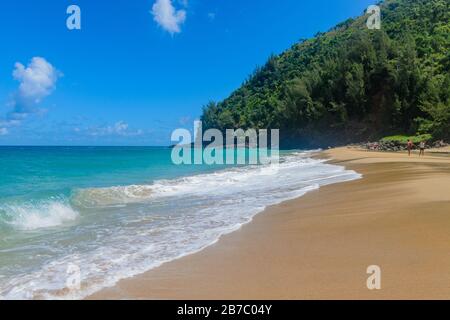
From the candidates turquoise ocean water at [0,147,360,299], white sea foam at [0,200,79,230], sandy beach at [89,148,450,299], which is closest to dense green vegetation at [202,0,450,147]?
turquoise ocean water at [0,147,360,299]

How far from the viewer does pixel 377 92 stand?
64.8m

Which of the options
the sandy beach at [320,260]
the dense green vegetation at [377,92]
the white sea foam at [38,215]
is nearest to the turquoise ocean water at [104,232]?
→ the white sea foam at [38,215]

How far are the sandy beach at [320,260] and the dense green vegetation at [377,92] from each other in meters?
36.4

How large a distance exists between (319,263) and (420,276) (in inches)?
46.8

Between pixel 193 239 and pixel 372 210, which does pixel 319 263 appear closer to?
pixel 193 239

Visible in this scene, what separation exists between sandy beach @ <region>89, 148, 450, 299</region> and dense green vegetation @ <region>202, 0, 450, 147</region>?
36428 millimetres

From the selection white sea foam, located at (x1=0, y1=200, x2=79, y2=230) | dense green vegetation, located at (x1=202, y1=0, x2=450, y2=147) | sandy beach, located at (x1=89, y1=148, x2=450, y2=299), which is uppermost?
dense green vegetation, located at (x1=202, y1=0, x2=450, y2=147)

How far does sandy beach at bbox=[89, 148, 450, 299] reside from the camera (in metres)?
4.05

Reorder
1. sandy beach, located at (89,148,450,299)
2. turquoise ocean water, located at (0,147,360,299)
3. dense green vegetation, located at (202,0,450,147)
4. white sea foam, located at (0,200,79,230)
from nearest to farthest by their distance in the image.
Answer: sandy beach, located at (89,148,450,299) → turquoise ocean water, located at (0,147,360,299) → white sea foam, located at (0,200,79,230) → dense green vegetation, located at (202,0,450,147)

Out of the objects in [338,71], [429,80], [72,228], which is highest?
[338,71]

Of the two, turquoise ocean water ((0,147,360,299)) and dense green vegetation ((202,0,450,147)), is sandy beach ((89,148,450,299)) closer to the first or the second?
turquoise ocean water ((0,147,360,299))

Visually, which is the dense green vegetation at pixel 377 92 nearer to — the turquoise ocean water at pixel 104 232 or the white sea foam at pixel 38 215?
the turquoise ocean water at pixel 104 232
